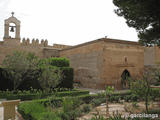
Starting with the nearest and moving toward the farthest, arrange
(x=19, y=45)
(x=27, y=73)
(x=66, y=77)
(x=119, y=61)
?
(x=27, y=73) → (x=66, y=77) → (x=119, y=61) → (x=19, y=45)

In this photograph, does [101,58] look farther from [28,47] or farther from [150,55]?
[150,55]

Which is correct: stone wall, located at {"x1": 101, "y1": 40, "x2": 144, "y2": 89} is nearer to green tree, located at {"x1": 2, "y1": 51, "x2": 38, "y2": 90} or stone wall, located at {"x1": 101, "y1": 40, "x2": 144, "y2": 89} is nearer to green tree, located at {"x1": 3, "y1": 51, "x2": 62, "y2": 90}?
green tree, located at {"x1": 3, "y1": 51, "x2": 62, "y2": 90}

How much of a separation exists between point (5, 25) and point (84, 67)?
976cm

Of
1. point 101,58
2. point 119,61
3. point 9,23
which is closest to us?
point 101,58

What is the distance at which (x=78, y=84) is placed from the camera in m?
18.1

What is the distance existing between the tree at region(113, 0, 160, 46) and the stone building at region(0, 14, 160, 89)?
841 centimetres

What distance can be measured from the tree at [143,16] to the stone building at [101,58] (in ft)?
27.6

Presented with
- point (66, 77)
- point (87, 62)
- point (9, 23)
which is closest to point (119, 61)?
point (87, 62)

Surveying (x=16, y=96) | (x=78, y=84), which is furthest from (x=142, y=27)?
(x=78, y=84)

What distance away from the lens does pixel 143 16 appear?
5672 millimetres

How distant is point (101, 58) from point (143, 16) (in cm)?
961

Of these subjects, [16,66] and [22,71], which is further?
[22,71]

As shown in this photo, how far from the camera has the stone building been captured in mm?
15195

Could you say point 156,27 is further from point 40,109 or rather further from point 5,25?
point 5,25
